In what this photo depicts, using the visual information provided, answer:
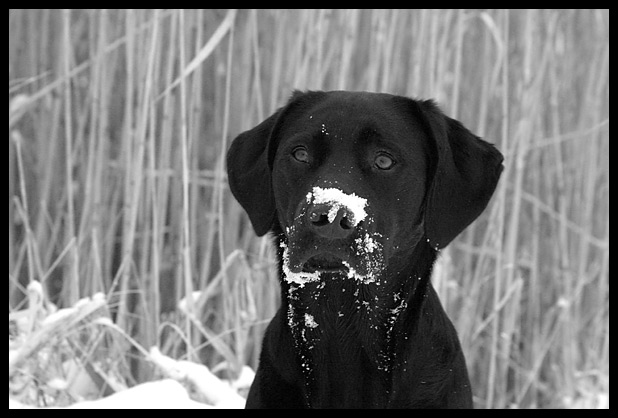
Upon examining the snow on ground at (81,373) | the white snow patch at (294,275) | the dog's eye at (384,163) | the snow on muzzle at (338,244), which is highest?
the dog's eye at (384,163)

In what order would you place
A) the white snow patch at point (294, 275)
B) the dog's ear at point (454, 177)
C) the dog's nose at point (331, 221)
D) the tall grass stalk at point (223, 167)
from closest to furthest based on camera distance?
the dog's nose at point (331, 221) < the white snow patch at point (294, 275) < the dog's ear at point (454, 177) < the tall grass stalk at point (223, 167)

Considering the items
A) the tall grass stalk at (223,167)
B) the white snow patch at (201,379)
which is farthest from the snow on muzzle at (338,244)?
the tall grass stalk at (223,167)

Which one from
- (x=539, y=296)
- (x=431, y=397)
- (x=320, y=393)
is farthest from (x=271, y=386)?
(x=539, y=296)

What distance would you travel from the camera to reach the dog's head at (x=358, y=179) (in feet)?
7.27

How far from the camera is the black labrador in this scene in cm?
238

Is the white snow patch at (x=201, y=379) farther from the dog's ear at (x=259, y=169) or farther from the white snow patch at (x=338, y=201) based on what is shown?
Answer: the white snow patch at (x=338, y=201)

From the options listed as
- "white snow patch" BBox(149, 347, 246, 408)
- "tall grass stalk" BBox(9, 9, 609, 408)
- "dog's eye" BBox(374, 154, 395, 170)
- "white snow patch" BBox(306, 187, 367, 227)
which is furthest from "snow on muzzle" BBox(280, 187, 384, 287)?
"tall grass stalk" BBox(9, 9, 609, 408)

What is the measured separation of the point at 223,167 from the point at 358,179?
5.16 feet

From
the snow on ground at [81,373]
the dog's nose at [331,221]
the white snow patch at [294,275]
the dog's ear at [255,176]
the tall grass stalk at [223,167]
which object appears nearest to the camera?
the dog's nose at [331,221]

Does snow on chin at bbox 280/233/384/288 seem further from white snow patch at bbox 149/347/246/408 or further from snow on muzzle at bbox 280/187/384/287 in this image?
white snow patch at bbox 149/347/246/408

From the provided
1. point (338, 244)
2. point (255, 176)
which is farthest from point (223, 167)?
point (338, 244)

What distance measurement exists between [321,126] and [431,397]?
0.70 m

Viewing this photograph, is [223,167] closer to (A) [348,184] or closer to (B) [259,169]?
(B) [259,169]

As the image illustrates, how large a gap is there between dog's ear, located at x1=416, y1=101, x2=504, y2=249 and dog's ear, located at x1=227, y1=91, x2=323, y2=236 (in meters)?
0.33
